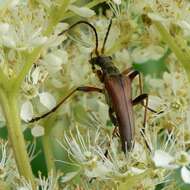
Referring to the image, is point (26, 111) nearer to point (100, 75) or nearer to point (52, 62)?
point (52, 62)

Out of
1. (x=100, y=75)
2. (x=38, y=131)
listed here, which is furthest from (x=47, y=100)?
(x=100, y=75)

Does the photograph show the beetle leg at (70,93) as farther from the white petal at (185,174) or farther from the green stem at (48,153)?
the white petal at (185,174)

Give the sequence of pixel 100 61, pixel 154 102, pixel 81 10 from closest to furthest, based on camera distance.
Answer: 1. pixel 81 10
2. pixel 154 102
3. pixel 100 61

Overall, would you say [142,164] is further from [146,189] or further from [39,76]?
[39,76]

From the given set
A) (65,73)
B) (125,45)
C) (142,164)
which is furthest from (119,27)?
(142,164)

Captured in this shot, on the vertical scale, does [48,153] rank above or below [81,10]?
below
